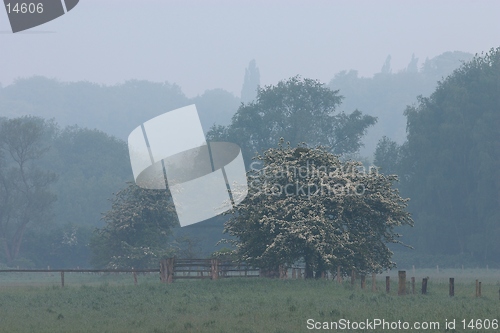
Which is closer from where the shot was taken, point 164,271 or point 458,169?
point 164,271

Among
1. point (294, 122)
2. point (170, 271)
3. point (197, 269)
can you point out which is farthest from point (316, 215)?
point (294, 122)

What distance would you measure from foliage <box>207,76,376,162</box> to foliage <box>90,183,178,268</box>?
37397mm

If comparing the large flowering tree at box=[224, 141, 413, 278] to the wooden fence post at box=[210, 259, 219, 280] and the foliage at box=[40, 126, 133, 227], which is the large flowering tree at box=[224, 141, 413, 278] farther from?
the foliage at box=[40, 126, 133, 227]

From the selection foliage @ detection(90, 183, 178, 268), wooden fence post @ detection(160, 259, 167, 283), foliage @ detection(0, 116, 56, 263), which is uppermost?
foliage @ detection(0, 116, 56, 263)

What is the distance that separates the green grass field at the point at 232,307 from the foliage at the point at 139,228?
100 feet

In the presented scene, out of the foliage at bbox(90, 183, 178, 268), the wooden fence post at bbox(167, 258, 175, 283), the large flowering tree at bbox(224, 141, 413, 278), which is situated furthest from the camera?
the foliage at bbox(90, 183, 178, 268)

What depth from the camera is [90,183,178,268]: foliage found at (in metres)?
72.1

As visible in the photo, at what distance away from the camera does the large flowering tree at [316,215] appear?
41344 millimetres

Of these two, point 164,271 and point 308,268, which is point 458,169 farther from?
point 164,271

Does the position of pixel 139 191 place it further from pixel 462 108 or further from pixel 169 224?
pixel 462 108

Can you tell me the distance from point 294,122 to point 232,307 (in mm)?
83702

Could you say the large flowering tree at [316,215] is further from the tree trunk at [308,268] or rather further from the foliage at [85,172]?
the foliage at [85,172]

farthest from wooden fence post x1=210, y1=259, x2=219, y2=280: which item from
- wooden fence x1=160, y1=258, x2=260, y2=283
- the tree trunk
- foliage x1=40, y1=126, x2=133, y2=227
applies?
foliage x1=40, y1=126, x2=133, y2=227

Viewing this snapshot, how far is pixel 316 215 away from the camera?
137 feet
